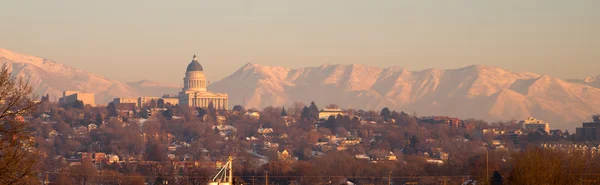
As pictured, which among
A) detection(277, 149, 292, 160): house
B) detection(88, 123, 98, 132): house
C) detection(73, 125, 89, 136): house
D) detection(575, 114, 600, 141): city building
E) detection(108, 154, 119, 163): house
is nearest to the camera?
detection(108, 154, 119, 163): house

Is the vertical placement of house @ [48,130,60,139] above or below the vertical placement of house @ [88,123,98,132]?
below

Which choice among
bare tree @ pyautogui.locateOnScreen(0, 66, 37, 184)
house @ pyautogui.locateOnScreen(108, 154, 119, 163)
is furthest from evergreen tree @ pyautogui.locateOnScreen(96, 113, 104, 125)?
bare tree @ pyautogui.locateOnScreen(0, 66, 37, 184)

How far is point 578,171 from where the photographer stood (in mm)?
55719

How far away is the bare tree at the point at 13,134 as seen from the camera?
97.7 feet

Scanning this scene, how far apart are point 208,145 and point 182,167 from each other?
5514 cm

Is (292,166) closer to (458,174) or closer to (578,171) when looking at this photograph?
(458,174)

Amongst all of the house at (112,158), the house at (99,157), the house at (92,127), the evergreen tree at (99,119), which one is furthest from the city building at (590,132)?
the house at (99,157)

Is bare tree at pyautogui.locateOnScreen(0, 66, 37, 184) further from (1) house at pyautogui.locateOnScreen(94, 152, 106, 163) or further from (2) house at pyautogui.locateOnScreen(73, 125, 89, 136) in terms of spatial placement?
(2) house at pyautogui.locateOnScreen(73, 125, 89, 136)

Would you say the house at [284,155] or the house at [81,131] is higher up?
the house at [81,131]

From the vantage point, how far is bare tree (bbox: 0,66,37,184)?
29.8 meters

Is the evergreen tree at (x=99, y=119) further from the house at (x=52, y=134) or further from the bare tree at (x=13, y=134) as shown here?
the bare tree at (x=13, y=134)

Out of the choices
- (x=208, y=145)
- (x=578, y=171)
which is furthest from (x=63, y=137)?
(x=578, y=171)

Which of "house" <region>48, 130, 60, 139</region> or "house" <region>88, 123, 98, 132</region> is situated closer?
"house" <region>48, 130, 60, 139</region>

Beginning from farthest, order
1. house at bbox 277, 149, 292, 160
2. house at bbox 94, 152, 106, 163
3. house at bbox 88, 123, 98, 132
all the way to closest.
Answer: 1. house at bbox 88, 123, 98, 132
2. house at bbox 277, 149, 292, 160
3. house at bbox 94, 152, 106, 163
